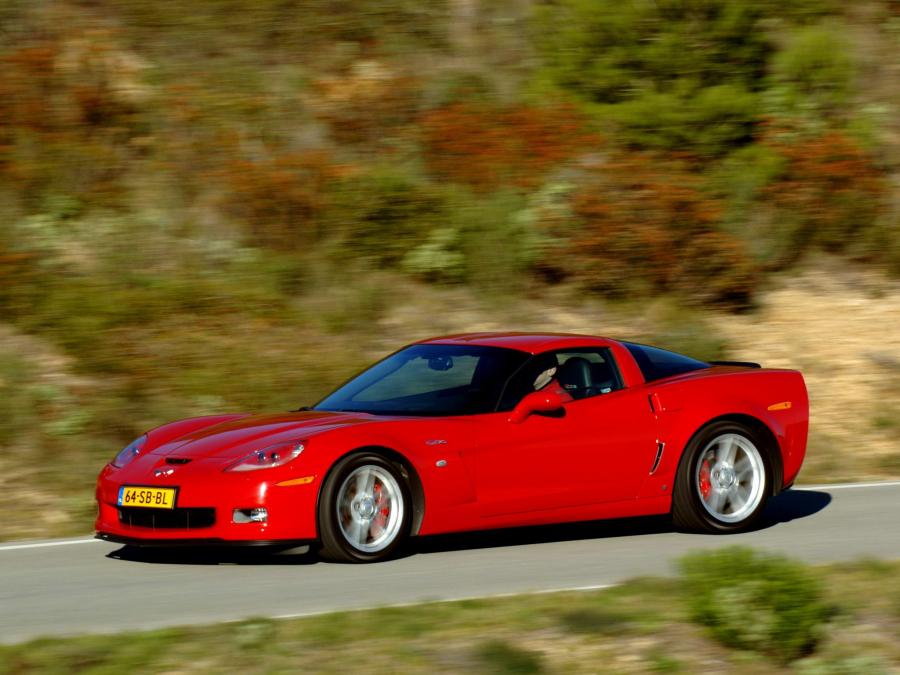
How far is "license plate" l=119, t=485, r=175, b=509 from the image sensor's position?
8375 mm

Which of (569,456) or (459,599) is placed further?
(569,456)

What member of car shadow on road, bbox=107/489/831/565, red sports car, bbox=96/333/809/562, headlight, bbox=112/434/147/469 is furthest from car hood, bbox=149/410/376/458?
car shadow on road, bbox=107/489/831/565

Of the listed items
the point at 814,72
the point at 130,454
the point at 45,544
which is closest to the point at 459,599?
the point at 130,454

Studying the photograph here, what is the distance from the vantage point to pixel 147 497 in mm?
8477

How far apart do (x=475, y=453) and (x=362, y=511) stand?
2.73ft

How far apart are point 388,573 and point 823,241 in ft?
45.3

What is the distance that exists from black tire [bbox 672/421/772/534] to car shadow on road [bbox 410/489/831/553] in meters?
0.26

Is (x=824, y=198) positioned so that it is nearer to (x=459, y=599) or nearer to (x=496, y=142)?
(x=496, y=142)

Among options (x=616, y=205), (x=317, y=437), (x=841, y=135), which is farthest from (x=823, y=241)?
(x=317, y=437)

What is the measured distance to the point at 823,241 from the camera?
67.7ft

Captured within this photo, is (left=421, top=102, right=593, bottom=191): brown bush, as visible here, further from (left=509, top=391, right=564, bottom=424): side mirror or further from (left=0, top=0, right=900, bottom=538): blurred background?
(left=509, top=391, right=564, bottom=424): side mirror

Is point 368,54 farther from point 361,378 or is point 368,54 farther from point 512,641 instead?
point 512,641

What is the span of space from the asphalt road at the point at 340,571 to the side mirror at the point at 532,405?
0.84 meters

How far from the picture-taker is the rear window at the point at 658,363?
1010 centimetres
